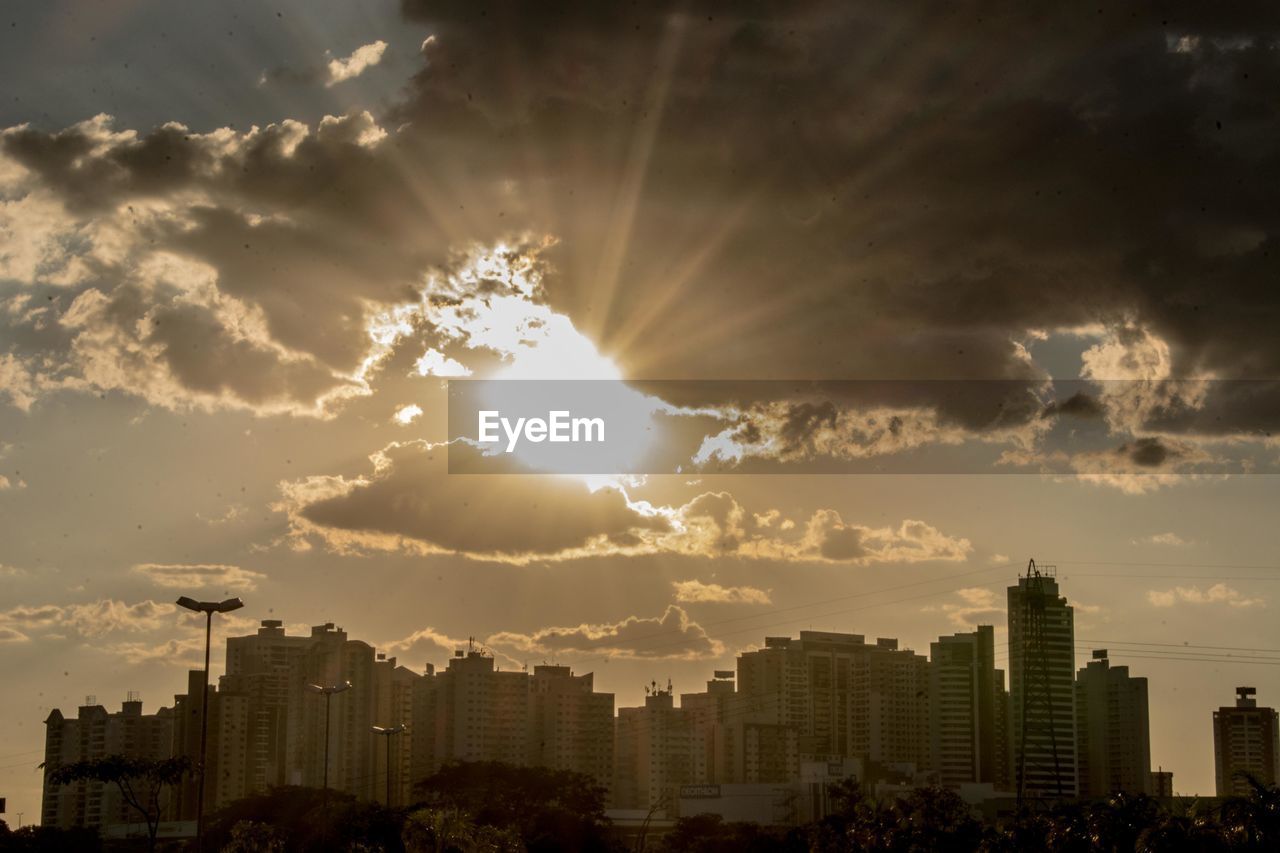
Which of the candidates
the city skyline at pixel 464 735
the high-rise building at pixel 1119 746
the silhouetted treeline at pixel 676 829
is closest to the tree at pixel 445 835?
the silhouetted treeline at pixel 676 829

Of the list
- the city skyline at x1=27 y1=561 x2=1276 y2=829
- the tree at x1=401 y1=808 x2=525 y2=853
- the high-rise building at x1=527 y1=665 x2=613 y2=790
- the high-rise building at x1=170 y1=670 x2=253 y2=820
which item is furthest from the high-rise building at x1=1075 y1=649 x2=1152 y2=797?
the tree at x1=401 y1=808 x2=525 y2=853

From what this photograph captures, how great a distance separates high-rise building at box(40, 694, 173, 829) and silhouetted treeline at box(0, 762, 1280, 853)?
5486 centimetres

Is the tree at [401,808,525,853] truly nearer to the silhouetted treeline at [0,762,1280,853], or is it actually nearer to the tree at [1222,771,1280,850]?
the silhouetted treeline at [0,762,1280,853]

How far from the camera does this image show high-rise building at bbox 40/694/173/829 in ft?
534

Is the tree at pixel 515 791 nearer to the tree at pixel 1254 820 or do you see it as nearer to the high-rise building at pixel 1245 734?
the tree at pixel 1254 820

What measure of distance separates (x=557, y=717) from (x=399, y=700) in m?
22.3

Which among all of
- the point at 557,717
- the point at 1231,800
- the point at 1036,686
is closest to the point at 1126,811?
the point at 1231,800

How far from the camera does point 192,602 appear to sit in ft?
158

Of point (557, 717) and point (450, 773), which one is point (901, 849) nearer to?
point (450, 773)

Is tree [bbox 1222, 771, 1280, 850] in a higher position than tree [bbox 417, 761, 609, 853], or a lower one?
higher

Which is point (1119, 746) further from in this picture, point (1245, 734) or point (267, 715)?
point (267, 715)

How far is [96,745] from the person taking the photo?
176625 mm

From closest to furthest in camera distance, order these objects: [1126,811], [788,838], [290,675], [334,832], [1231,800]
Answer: [1231,800] → [1126,811] → [334,832] → [788,838] → [290,675]

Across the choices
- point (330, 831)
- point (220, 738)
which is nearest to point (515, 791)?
point (330, 831)
